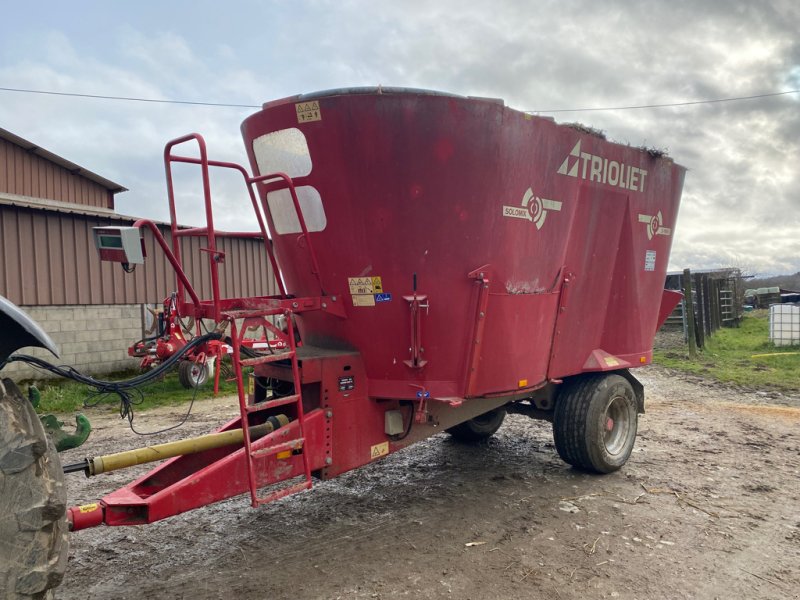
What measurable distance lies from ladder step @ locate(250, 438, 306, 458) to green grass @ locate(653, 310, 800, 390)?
886 cm

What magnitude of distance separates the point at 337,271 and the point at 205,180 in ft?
3.43

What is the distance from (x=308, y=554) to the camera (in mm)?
3650

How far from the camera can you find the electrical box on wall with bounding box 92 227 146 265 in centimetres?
276

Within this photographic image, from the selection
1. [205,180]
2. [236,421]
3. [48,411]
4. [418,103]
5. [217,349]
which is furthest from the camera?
[217,349]

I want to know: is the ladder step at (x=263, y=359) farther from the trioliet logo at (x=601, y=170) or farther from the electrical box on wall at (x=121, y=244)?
the trioliet logo at (x=601, y=170)

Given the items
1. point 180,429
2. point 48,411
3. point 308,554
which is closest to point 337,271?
point 308,554

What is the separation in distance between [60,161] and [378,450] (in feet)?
50.8

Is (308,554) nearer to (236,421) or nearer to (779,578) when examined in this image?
(236,421)

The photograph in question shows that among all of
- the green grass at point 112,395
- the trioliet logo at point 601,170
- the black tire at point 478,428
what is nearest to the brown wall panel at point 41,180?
the green grass at point 112,395

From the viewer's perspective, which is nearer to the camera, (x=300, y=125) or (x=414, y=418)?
(x=300, y=125)

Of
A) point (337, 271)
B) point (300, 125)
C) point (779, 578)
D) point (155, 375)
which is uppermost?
point (300, 125)

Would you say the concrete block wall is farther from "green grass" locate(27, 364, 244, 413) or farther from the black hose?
the black hose

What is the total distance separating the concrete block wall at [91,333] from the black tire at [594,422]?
27.4ft

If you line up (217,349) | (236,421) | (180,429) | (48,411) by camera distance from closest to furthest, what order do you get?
(236,421), (180,429), (48,411), (217,349)
